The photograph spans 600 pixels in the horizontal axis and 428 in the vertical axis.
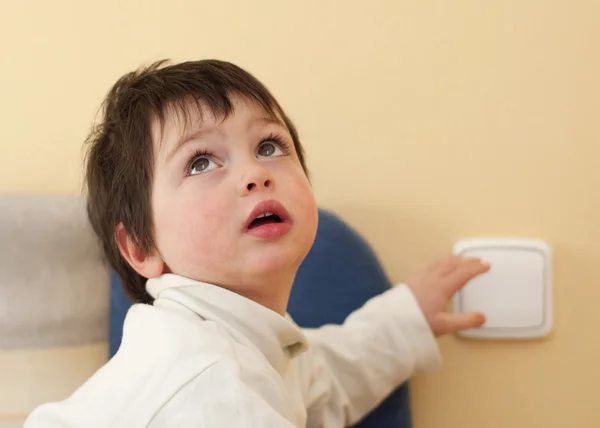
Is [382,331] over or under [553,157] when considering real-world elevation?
under

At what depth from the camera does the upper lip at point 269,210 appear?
0.58 m

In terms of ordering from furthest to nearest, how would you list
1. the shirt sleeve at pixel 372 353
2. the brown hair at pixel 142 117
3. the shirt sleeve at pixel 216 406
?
the shirt sleeve at pixel 372 353, the brown hair at pixel 142 117, the shirt sleeve at pixel 216 406

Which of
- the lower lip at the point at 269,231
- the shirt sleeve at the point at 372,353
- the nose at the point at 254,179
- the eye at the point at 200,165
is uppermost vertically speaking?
the eye at the point at 200,165

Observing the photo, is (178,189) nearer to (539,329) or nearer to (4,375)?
(4,375)

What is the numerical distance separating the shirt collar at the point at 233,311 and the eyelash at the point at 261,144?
10cm

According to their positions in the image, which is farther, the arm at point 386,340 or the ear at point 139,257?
the arm at point 386,340

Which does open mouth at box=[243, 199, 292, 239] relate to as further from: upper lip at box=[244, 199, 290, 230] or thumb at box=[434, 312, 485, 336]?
thumb at box=[434, 312, 485, 336]

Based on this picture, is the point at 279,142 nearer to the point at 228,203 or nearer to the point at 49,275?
the point at 228,203

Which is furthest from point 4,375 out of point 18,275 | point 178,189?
point 178,189

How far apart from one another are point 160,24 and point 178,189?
0.32 metres

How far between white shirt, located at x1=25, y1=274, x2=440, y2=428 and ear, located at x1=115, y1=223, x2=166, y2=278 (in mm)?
13

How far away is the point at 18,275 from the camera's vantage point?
0.76m

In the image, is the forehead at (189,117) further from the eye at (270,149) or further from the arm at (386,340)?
the arm at (386,340)

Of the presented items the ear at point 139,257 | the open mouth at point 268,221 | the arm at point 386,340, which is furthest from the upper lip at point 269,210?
the arm at point 386,340
